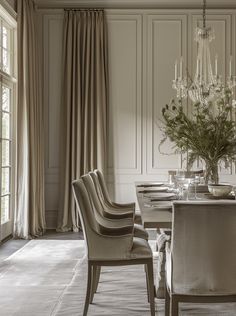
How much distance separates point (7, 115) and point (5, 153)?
0.48 metres

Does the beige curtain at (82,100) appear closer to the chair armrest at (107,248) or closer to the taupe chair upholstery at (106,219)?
the taupe chair upholstery at (106,219)

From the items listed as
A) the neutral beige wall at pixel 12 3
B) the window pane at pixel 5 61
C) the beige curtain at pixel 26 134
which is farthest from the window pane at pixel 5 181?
the neutral beige wall at pixel 12 3

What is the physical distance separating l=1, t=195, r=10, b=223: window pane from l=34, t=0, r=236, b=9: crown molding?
2.68 m

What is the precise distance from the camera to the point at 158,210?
2.93 metres

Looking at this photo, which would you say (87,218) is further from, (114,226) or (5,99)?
(5,99)

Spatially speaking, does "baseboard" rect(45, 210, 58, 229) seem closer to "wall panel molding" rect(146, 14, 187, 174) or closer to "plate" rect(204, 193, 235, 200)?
"wall panel molding" rect(146, 14, 187, 174)

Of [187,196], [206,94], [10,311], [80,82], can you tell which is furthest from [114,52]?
[10,311]

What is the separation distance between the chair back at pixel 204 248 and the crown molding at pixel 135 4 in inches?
188

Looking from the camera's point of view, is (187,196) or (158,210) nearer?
(158,210)

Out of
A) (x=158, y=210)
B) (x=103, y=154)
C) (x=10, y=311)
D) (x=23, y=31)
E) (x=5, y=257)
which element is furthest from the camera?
(x=103, y=154)

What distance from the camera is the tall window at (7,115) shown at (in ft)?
18.5

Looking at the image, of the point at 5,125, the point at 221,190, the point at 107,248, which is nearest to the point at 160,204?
the point at 107,248

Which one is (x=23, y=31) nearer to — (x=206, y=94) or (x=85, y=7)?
(x=85, y=7)

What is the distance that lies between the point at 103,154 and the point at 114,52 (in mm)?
1430
